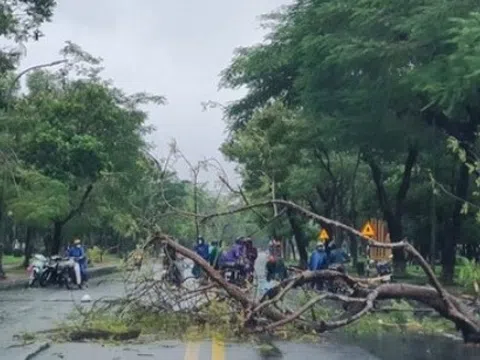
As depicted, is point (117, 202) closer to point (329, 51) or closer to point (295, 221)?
point (295, 221)

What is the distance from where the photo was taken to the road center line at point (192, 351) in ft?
47.7

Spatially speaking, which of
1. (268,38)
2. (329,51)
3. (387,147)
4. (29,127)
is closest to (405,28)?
(329,51)

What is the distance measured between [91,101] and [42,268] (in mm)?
16380

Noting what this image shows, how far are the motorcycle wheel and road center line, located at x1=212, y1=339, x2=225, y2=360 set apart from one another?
2164cm

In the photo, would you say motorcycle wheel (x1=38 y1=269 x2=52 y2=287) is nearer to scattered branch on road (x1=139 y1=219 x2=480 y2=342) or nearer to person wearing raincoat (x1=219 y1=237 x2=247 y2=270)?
person wearing raincoat (x1=219 y1=237 x2=247 y2=270)

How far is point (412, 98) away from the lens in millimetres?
29969

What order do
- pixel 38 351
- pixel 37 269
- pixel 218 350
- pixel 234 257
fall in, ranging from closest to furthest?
1. pixel 38 351
2. pixel 218 350
3. pixel 234 257
4. pixel 37 269

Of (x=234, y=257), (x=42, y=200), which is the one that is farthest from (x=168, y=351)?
(x=42, y=200)

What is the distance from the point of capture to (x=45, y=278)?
A: 121 ft

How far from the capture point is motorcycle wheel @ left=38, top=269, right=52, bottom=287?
120ft

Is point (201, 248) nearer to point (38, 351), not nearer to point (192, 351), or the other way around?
point (192, 351)

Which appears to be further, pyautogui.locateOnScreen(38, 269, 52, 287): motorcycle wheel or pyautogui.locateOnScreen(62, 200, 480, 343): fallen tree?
pyautogui.locateOnScreen(38, 269, 52, 287): motorcycle wheel

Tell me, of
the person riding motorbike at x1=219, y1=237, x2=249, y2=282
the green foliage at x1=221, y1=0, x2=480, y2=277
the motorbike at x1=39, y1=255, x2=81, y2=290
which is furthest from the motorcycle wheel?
the person riding motorbike at x1=219, y1=237, x2=249, y2=282

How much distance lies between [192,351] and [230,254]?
32.4ft
